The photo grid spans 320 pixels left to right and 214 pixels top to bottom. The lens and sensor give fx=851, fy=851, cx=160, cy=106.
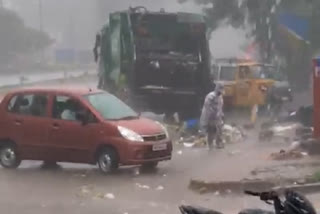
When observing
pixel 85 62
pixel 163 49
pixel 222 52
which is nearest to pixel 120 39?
pixel 163 49

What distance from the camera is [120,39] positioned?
891 inches

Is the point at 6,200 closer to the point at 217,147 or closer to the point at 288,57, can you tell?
the point at 217,147

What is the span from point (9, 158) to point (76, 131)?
5.10 ft

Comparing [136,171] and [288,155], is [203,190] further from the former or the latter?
[288,155]

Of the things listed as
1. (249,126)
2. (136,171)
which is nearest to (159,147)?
(136,171)

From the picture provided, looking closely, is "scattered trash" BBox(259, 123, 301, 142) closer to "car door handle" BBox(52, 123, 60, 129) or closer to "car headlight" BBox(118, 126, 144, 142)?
"car headlight" BBox(118, 126, 144, 142)

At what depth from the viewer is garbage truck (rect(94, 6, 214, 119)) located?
74.1 feet

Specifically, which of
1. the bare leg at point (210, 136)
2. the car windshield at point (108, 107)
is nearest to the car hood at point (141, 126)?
the car windshield at point (108, 107)

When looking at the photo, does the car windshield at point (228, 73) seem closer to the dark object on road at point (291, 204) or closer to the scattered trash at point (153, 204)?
the scattered trash at point (153, 204)

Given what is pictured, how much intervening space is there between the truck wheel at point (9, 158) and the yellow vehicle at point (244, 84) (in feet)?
37.5

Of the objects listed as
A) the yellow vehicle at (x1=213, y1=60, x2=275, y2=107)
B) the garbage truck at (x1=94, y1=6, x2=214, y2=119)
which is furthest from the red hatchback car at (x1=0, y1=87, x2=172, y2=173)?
the yellow vehicle at (x1=213, y1=60, x2=275, y2=107)

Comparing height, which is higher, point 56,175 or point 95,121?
point 95,121

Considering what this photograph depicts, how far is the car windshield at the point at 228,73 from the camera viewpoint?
26.9m

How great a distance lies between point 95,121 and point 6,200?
8.95 feet
